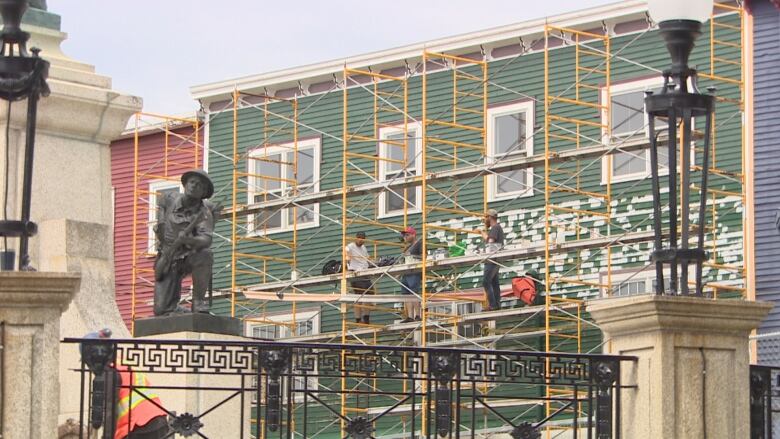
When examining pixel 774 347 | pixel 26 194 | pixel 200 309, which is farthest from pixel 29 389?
pixel 774 347

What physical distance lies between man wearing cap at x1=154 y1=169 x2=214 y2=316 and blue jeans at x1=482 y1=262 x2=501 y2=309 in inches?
780

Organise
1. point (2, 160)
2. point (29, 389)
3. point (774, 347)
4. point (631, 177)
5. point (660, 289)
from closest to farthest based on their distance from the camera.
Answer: point (29, 389), point (660, 289), point (2, 160), point (774, 347), point (631, 177)

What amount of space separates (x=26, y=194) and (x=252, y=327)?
106ft

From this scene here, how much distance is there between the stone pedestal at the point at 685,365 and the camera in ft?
46.2

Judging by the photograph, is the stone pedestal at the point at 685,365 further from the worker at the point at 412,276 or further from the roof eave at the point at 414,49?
the worker at the point at 412,276

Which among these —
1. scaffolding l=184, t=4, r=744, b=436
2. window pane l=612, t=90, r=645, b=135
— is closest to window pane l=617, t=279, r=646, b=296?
scaffolding l=184, t=4, r=744, b=436

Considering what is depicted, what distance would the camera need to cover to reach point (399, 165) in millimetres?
44094

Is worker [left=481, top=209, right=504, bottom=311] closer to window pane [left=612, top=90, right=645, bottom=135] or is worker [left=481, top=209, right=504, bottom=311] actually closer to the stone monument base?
window pane [left=612, top=90, right=645, bottom=135]

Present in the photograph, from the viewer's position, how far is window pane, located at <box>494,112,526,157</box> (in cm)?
4184

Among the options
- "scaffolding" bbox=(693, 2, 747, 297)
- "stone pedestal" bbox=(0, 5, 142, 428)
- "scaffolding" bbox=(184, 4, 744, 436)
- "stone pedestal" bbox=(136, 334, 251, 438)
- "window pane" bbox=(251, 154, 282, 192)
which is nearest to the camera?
"stone pedestal" bbox=(136, 334, 251, 438)

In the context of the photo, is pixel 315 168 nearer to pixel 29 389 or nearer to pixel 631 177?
pixel 631 177

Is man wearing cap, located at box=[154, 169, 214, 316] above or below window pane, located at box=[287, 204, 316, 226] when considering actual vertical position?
below

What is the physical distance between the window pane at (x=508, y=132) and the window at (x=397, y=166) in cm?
187

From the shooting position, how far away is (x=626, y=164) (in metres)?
40.2
